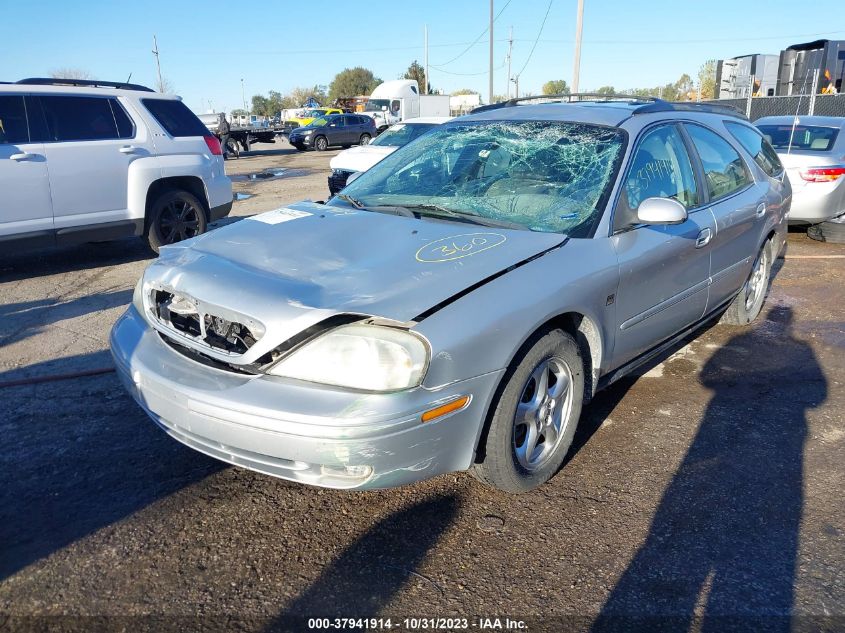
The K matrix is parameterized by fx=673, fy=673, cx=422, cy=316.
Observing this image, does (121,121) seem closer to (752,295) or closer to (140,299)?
(140,299)

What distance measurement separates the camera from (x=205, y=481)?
304cm

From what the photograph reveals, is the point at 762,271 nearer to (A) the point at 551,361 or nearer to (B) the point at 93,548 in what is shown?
(A) the point at 551,361

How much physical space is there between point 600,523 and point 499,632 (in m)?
0.77

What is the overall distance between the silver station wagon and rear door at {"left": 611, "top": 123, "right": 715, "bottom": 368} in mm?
13

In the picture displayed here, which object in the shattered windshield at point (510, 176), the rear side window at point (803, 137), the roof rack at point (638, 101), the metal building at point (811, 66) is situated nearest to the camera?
the shattered windshield at point (510, 176)

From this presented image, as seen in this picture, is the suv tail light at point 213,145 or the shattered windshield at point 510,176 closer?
the shattered windshield at point 510,176

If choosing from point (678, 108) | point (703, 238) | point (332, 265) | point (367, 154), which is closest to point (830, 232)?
point (678, 108)

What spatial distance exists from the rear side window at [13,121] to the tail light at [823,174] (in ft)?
28.0

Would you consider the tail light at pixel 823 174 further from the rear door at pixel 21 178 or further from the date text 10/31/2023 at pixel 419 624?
the rear door at pixel 21 178

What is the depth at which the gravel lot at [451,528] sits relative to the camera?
232 cm

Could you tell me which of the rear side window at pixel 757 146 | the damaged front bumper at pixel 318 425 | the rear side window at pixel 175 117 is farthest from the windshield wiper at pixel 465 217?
the rear side window at pixel 175 117

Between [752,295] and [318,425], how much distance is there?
423 centimetres

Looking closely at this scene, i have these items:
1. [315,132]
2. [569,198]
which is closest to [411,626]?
[569,198]

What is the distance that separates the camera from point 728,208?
4.23 meters
